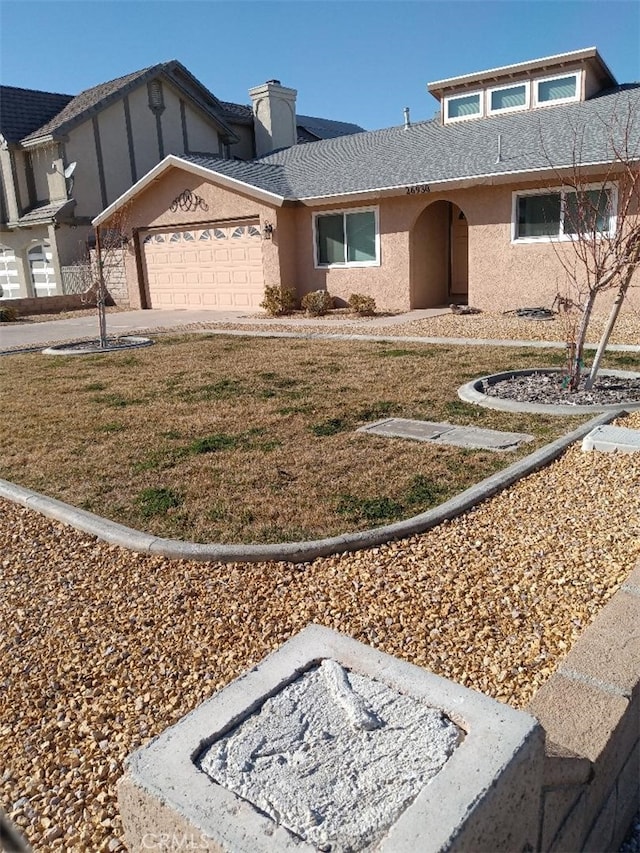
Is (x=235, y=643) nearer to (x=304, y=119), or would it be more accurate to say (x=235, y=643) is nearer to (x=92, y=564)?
(x=92, y=564)

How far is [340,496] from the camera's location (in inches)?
189

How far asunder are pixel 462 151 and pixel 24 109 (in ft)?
65.0

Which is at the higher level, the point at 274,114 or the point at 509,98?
the point at 274,114

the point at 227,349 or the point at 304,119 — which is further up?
the point at 304,119

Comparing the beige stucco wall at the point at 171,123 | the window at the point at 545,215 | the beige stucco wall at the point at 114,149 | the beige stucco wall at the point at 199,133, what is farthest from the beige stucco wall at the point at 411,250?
the beige stucco wall at the point at 199,133

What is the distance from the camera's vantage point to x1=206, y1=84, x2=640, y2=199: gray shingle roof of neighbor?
47.6 ft

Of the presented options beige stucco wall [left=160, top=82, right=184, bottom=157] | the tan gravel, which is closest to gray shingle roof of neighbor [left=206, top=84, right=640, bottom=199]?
Result: beige stucco wall [left=160, top=82, right=184, bottom=157]

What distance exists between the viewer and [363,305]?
1675cm

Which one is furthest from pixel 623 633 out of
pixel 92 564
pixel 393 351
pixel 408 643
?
pixel 393 351

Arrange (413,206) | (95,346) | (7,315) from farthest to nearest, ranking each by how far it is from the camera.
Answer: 1. (7,315)
2. (413,206)
3. (95,346)

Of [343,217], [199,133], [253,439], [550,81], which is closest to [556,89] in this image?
[550,81]

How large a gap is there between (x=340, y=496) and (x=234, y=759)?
9.85 feet

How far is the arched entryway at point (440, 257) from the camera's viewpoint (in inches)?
677

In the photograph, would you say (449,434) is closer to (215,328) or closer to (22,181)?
(215,328)
